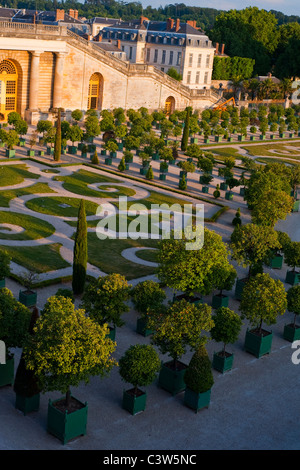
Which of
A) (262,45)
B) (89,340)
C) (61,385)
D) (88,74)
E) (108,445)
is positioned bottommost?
(108,445)

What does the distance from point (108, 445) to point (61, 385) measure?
95.3 inches

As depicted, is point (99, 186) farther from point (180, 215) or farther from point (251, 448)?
point (251, 448)

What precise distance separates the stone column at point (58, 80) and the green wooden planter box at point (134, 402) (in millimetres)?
55561

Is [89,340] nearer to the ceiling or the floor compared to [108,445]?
nearer to the ceiling

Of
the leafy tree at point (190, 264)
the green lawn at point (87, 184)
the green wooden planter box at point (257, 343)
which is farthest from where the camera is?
the green lawn at point (87, 184)

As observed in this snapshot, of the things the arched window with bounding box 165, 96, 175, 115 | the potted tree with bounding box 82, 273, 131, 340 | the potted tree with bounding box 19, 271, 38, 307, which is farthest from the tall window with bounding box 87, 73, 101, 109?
the potted tree with bounding box 82, 273, 131, 340

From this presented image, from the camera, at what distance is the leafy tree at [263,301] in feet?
90.7

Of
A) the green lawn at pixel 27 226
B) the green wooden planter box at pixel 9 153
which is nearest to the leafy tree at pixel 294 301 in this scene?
the green lawn at pixel 27 226

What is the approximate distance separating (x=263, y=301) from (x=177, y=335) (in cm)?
484

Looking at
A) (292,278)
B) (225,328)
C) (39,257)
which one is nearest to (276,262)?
(292,278)

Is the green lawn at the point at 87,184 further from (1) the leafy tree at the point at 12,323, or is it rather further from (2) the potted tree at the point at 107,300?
(1) the leafy tree at the point at 12,323

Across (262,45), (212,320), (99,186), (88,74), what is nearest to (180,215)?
(99,186)

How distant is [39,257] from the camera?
35.4 m
